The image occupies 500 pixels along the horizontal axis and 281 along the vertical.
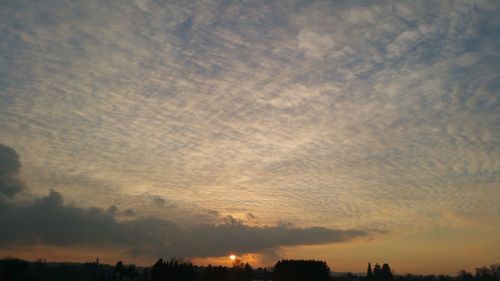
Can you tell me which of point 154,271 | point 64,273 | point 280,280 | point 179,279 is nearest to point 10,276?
point 154,271

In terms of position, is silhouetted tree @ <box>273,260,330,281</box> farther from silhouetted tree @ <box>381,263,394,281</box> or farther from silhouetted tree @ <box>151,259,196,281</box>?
silhouetted tree @ <box>381,263,394,281</box>

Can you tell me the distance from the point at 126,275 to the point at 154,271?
23635 mm

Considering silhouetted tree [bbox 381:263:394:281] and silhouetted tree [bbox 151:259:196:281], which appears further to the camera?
silhouetted tree [bbox 381:263:394:281]

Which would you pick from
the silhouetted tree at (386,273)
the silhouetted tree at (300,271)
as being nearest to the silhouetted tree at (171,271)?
the silhouetted tree at (300,271)

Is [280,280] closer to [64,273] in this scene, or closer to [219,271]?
[219,271]

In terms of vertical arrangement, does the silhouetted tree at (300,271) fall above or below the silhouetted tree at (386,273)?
above

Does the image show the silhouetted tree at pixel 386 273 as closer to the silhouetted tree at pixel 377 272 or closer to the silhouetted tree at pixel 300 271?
the silhouetted tree at pixel 377 272

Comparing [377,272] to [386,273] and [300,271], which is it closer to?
[386,273]

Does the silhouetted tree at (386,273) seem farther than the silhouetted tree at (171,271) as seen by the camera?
Yes

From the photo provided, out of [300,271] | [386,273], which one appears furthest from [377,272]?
[300,271]

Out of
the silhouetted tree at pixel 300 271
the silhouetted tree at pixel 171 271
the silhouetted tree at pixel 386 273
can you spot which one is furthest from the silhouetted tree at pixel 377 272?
the silhouetted tree at pixel 171 271

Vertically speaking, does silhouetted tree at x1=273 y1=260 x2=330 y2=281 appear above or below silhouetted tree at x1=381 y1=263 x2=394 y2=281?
above

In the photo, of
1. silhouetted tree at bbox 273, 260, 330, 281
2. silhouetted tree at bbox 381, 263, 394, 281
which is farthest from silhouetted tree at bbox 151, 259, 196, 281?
silhouetted tree at bbox 381, 263, 394, 281

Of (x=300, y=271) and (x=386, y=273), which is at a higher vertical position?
(x=300, y=271)
